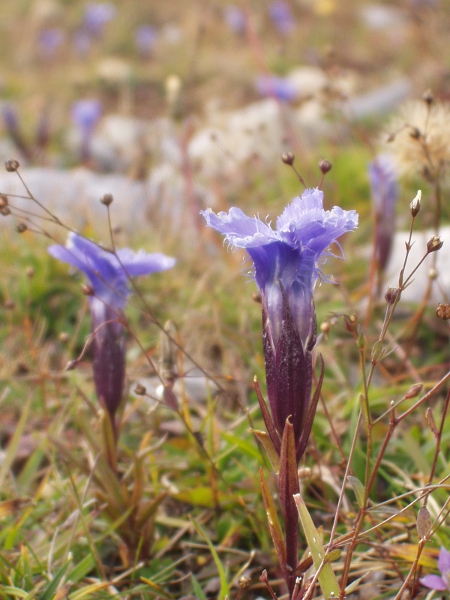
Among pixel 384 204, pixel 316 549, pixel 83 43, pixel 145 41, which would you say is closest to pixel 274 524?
pixel 316 549

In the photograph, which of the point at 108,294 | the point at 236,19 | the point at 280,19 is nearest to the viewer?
the point at 108,294

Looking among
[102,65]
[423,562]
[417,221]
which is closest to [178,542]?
[423,562]

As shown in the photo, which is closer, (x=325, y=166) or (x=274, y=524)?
(x=274, y=524)

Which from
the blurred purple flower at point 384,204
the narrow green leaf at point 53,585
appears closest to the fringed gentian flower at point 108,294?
the narrow green leaf at point 53,585

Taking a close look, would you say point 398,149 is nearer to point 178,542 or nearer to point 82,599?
point 178,542

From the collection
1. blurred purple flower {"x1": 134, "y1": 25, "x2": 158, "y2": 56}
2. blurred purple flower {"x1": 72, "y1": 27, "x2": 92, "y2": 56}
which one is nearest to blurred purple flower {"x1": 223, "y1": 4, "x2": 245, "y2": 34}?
blurred purple flower {"x1": 134, "y1": 25, "x2": 158, "y2": 56}

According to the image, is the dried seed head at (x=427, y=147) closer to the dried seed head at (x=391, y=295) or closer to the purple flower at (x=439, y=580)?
the dried seed head at (x=391, y=295)

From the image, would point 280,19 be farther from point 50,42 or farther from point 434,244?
point 434,244
